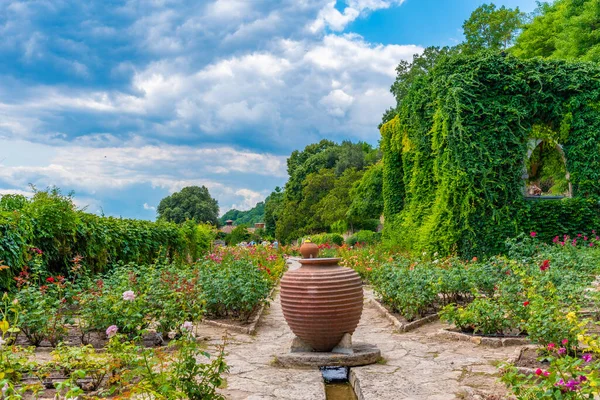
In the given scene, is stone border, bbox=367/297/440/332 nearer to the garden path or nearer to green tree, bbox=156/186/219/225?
the garden path

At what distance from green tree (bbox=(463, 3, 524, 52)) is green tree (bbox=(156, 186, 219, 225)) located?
33802mm

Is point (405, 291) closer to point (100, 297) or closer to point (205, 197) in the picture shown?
point (100, 297)

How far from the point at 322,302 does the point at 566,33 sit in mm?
25610

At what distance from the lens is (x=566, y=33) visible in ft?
83.4

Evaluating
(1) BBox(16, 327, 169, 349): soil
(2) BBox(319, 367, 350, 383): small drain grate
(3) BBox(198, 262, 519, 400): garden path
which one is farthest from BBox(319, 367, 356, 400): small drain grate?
(1) BBox(16, 327, 169, 349): soil

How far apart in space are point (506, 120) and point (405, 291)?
7.67 metres

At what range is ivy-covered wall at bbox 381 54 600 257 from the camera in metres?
13.6

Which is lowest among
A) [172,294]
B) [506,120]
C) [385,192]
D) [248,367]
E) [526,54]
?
[248,367]

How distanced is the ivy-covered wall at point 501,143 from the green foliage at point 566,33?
32.6ft

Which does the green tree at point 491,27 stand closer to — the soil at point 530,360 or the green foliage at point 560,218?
the green foliage at point 560,218

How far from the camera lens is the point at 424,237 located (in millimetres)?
15242

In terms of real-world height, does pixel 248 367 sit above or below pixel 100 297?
below

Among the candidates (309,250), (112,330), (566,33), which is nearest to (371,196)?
(566,33)

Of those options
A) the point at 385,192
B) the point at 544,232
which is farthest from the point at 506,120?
the point at 385,192
